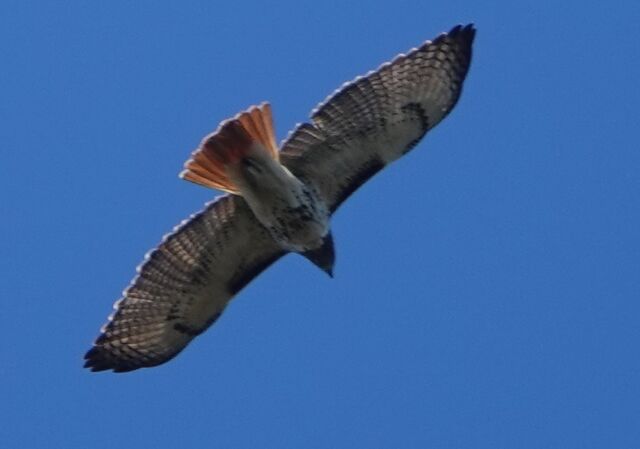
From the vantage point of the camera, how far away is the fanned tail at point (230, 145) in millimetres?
10539

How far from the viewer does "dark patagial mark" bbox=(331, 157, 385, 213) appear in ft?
36.2

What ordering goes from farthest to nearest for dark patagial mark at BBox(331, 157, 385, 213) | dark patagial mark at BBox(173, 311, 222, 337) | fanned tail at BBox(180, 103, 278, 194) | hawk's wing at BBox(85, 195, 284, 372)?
dark patagial mark at BBox(173, 311, 222, 337) < hawk's wing at BBox(85, 195, 284, 372) < dark patagial mark at BBox(331, 157, 385, 213) < fanned tail at BBox(180, 103, 278, 194)

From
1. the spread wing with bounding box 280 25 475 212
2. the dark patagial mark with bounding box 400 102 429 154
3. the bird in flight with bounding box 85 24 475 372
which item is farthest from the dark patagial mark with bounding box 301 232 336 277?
the dark patagial mark with bounding box 400 102 429 154

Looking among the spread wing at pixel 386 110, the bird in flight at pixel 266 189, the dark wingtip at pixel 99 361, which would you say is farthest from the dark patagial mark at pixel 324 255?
the dark wingtip at pixel 99 361

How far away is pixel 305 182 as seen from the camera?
1108 centimetres

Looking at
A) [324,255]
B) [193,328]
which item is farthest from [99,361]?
[324,255]

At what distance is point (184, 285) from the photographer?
37.6 ft

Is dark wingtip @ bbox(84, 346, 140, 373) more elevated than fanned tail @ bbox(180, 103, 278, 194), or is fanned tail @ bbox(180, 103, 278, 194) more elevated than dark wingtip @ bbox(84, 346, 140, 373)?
fanned tail @ bbox(180, 103, 278, 194)

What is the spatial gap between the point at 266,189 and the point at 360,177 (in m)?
0.61

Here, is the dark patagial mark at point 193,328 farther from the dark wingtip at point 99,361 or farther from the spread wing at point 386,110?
the spread wing at point 386,110

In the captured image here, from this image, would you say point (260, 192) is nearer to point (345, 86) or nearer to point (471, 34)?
point (345, 86)

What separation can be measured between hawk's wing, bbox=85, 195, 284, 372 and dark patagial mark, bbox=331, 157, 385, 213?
54 cm

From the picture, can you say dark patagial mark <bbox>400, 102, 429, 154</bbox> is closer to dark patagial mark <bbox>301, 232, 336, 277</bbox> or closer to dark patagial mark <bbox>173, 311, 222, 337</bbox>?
dark patagial mark <bbox>301, 232, 336, 277</bbox>

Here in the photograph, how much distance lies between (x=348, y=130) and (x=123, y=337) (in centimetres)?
204
